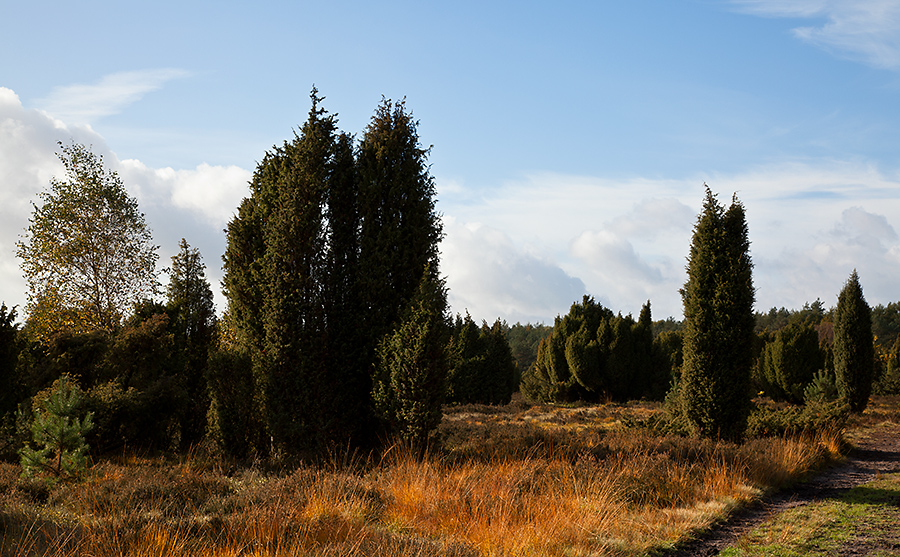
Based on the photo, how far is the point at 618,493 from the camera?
24.8 feet

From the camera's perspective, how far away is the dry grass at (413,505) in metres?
5.17

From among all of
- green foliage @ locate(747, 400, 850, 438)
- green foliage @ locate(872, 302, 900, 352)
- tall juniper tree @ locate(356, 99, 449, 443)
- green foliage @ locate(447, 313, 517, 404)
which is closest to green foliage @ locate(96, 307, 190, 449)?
tall juniper tree @ locate(356, 99, 449, 443)

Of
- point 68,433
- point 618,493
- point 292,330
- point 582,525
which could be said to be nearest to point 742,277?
point 618,493

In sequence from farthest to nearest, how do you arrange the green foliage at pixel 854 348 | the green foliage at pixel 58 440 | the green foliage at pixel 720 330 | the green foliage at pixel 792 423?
the green foliage at pixel 854 348 → the green foliage at pixel 792 423 → the green foliage at pixel 720 330 → the green foliage at pixel 58 440

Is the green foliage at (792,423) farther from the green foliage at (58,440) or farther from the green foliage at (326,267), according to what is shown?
the green foliage at (58,440)

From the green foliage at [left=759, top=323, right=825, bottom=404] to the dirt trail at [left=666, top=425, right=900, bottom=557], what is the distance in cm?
1129

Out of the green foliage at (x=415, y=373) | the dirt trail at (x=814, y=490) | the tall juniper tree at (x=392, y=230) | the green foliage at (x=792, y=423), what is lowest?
the dirt trail at (x=814, y=490)

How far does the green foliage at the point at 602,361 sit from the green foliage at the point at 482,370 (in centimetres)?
406

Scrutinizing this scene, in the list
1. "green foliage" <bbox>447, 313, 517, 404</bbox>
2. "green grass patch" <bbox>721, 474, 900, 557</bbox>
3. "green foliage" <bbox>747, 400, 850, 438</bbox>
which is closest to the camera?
"green grass patch" <bbox>721, 474, 900, 557</bbox>

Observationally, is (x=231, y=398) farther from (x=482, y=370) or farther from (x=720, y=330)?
(x=482, y=370)

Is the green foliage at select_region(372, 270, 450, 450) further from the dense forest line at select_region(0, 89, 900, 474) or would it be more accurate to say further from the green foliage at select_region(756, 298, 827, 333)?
the green foliage at select_region(756, 298, 827, 333)

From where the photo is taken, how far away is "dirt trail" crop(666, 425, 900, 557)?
663 centimetres

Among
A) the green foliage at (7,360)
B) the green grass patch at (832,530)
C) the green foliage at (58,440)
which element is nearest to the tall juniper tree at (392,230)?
the green foliage at (58,440)

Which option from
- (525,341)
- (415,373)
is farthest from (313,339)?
(525,341)
